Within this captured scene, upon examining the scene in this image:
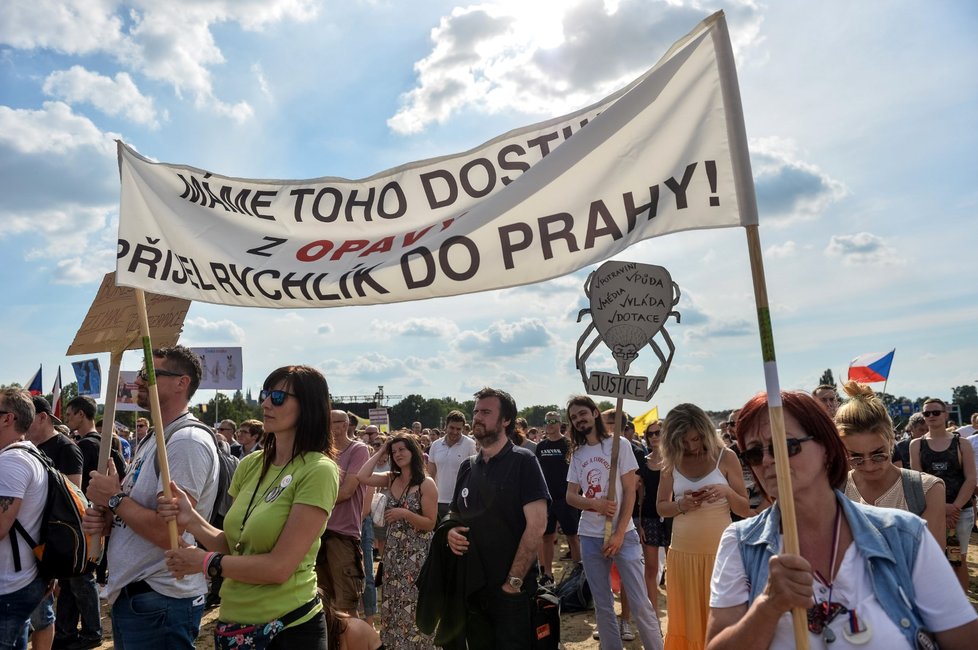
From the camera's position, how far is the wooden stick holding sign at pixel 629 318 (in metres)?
5.95

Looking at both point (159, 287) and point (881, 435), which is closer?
point (159, 287)

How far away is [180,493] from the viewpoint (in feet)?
11.0

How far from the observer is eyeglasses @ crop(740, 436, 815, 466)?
2.21 meters

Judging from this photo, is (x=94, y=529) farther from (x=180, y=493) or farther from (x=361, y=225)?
→ (x=361, y=225)

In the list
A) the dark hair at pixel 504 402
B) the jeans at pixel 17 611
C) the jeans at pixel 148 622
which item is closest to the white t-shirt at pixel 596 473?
the dark hair at pixel 504 402

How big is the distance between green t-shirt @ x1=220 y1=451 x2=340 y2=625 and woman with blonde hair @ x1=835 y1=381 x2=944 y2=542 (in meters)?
2.67

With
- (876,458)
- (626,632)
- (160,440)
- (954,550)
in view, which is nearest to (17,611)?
(160,440)

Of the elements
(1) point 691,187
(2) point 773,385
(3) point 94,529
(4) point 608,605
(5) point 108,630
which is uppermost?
(1) point 691,187

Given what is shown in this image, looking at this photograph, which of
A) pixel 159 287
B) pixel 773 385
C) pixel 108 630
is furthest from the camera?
pixel 108 630

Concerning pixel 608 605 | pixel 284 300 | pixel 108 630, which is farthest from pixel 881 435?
pixel 108 630

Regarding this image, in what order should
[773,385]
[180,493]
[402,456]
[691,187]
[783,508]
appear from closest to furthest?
[783,508] → [773,385] → [691,187] → [180,493] → [402,456]

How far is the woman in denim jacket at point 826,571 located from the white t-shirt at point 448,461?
22.4ft

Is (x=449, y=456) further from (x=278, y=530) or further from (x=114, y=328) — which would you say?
(x=278, y=530)

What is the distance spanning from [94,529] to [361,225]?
1.93m
